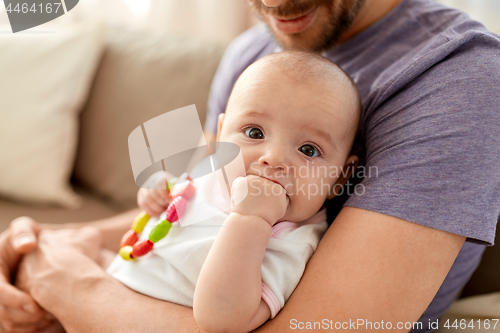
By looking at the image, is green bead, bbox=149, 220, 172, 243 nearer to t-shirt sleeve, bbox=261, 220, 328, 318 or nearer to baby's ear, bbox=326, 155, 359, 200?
t-shirt sleeve, bbox=261, 220, 328, 318

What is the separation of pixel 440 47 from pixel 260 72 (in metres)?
0.37

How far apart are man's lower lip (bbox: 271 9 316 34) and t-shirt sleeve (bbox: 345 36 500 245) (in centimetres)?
36

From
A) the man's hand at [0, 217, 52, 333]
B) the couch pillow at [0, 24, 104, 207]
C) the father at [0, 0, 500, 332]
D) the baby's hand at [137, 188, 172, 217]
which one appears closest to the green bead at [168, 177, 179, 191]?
the baby's hand at [137, 188, 172, 217]

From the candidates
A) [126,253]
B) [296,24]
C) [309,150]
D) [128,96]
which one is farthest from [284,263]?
[128,96]

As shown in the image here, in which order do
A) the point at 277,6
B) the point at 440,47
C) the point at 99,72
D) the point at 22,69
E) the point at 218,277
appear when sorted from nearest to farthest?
1. the point at 218,277
2. the point at 440,47
3. the point at 277,6
4. the point at 22,69
5. the point at 99,72

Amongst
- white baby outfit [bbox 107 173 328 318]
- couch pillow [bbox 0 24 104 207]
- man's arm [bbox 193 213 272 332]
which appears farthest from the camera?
couch pillow [bbox 0 24 104 207]

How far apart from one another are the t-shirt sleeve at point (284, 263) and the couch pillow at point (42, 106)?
1.07m

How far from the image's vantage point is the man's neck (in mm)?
950

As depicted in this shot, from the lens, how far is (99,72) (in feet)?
5.01

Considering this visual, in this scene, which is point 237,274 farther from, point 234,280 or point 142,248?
point 142,248

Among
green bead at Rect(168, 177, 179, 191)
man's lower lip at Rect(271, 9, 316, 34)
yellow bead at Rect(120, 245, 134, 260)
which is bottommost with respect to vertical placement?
yellow bead at Rect(120, 245, 134, 260)

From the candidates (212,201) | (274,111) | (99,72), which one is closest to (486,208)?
(274,111)

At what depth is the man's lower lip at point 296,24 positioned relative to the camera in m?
0.94

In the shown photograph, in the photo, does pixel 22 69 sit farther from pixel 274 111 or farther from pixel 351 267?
pixel 351 267
